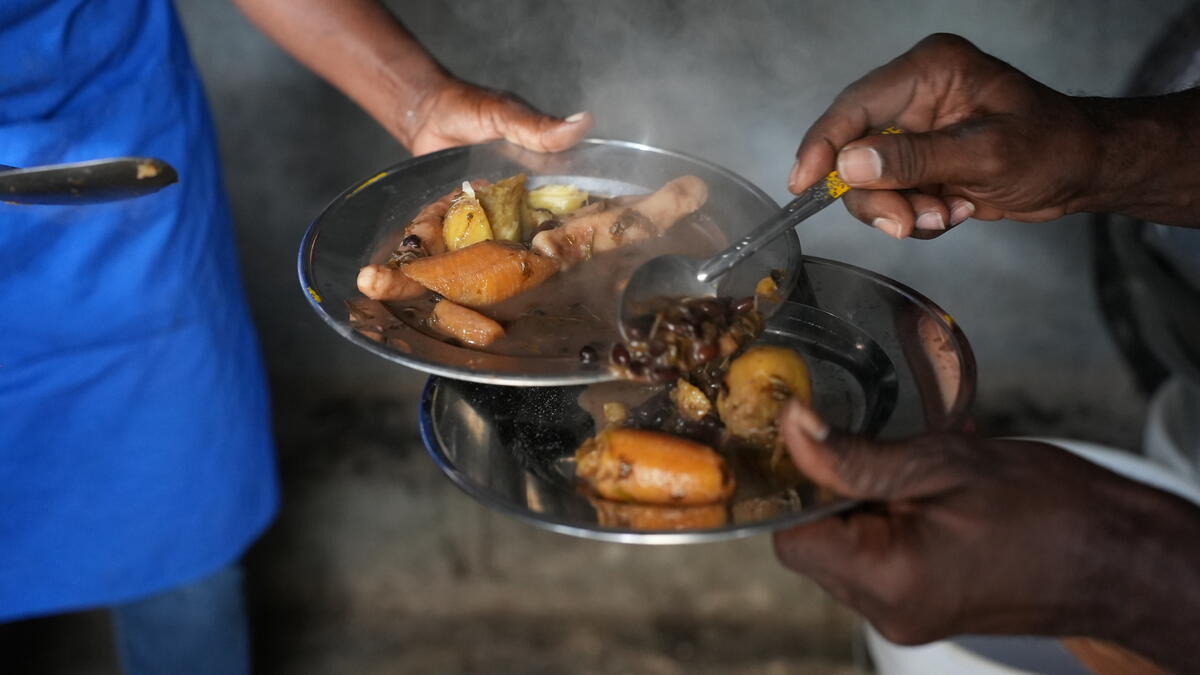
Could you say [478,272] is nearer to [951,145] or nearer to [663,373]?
[663,373]

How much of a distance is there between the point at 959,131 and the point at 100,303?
7.26ft

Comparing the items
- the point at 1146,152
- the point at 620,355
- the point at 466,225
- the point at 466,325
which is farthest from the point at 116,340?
the point at 1146,152

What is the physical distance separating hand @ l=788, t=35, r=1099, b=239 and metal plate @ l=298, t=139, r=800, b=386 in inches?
8.7

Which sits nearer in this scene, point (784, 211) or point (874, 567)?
point (874, 567)

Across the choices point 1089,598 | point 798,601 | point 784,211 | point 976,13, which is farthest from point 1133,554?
point 976,13

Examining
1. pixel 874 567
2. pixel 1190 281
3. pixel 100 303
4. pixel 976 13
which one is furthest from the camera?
pixel 976 13

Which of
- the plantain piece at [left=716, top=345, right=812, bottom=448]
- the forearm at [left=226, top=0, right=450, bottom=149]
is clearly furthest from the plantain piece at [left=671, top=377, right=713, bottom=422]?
the forearm at [left=226, top=0, right=450, bottom=149]

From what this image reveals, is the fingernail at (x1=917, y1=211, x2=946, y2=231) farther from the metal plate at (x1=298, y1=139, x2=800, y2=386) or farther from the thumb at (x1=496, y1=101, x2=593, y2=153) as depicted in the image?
the thumb at (x1=496, y1=101, x2=593, y2=153)

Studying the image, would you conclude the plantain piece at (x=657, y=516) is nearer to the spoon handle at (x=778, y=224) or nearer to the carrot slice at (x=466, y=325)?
the carrot slice at (x=466, y=325)

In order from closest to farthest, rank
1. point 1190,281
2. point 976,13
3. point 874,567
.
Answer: point 874,567, point 1190,281, point 976,13

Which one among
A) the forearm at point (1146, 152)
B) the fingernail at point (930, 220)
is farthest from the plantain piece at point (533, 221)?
the forearm at point (1146, 152)

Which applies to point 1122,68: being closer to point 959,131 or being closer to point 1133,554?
point 959,131

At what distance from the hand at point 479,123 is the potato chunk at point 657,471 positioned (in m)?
0.99

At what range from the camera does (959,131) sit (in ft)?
6.14
